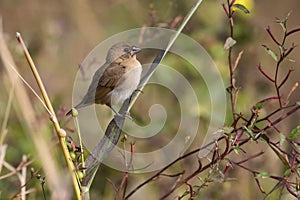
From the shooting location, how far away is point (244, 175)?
12.8ft

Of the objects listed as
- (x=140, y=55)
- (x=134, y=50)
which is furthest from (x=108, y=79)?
(x=140, y=55)

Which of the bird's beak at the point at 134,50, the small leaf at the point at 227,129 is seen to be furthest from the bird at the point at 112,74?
the small leaf at the point at 227,129

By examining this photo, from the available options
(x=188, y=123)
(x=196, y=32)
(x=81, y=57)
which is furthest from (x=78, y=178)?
(x=81, y=57)

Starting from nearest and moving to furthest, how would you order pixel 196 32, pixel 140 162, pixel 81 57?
pixel 140 162, pixel 196 32, pixel 81 57

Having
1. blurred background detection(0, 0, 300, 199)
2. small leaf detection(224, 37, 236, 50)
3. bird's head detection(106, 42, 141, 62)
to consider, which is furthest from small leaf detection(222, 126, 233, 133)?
bird's head detection(106, 42, 141, 62)

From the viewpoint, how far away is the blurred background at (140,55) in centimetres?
368

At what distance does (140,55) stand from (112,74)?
135 cm

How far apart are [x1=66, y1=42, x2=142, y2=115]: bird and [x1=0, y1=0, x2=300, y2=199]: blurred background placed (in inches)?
5.6

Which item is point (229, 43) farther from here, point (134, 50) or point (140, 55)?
point (140, 55)

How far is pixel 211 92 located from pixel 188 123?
0.76 ft

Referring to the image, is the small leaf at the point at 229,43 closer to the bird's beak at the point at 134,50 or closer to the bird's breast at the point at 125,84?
the bird's breast at the point at 125,84

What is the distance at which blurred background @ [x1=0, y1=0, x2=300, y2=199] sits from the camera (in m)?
3.68

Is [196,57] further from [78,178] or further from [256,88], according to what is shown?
[78,178]

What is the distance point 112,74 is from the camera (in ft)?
10.0
